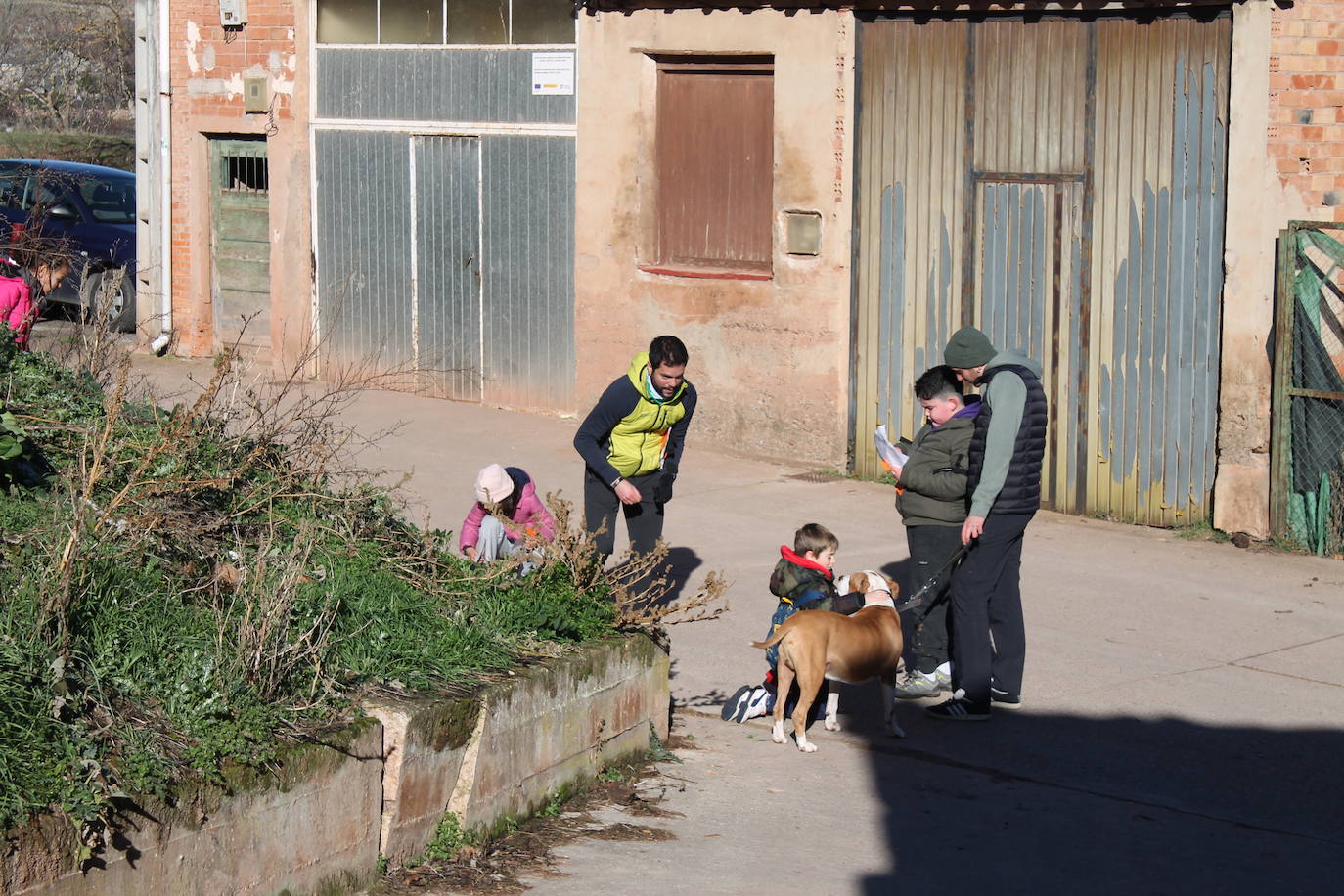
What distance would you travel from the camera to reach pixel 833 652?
639 cm

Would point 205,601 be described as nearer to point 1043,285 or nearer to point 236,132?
point 1043,285

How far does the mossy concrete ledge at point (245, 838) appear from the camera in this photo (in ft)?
13.0

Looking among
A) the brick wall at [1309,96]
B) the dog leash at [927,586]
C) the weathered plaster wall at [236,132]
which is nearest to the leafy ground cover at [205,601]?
the dog leash at [927,586]

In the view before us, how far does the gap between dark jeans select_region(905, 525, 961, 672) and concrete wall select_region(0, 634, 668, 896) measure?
151 centimetres

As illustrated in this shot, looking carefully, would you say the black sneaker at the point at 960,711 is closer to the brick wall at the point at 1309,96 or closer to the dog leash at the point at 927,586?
the dog leash at the point at 927,586

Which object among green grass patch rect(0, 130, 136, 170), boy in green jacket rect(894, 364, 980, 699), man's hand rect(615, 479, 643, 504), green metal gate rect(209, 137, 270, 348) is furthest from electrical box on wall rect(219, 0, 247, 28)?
boy in green jacket rect(894, 364, 980, 699)

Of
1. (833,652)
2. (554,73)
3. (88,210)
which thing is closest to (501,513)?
(833,652)

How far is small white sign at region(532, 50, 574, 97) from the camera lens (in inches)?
515

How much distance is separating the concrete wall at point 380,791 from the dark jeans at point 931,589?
151cm

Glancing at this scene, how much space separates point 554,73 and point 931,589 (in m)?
7.35

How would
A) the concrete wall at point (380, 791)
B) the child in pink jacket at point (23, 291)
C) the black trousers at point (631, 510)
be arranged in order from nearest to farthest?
the concrete wall at point (380, 791) → the black trousers at point (631, 510) → the child in pink jacket at point (23, 291)

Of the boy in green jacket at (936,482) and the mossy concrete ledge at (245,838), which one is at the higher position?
Result: the boy in green jacket at (936,482)

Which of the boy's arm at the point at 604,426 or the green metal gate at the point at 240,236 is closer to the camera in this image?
the boy's arm at the point at 604,426

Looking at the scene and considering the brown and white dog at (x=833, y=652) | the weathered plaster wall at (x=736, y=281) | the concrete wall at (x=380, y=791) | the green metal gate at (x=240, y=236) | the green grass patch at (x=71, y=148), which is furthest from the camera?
the green grass patch at (x=71, y=148)
